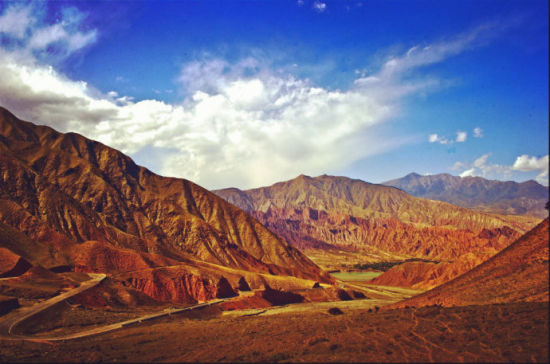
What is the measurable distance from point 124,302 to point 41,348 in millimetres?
33632

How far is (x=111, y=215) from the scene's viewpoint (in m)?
131

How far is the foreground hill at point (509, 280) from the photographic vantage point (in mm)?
28641

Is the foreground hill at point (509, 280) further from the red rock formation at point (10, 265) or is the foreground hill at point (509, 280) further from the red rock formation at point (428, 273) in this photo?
the red rock formation at point (428, 273)

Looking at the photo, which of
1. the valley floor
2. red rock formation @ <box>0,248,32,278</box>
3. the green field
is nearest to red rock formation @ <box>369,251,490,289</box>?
the green field

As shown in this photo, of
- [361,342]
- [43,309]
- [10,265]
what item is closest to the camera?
[361,342]

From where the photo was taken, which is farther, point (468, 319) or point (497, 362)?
point (468, 319)

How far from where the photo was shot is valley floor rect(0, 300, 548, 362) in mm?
22047

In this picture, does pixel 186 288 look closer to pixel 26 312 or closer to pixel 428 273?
pixel 26 312

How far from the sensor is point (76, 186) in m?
132

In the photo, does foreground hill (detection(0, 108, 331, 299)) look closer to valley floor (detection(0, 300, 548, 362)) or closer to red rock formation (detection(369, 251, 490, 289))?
red rock formation (detection(369, 251, 490, 289))

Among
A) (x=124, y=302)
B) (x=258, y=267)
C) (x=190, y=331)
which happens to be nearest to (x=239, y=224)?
(x=258, y=267)

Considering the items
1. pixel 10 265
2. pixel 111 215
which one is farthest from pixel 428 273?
pixel 111 215

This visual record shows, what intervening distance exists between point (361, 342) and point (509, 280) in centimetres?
1705

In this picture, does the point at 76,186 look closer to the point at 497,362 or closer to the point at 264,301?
the point at 264,301
